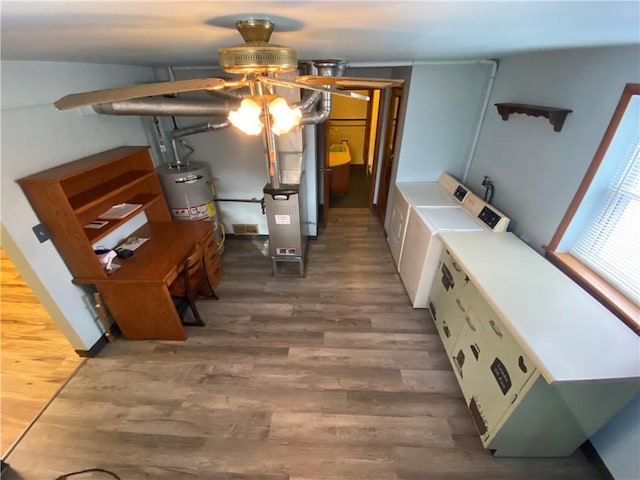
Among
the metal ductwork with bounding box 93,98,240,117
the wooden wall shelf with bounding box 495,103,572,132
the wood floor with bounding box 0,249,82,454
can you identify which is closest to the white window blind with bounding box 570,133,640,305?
the wooden wall shelf with bounding box 495,103,572,132

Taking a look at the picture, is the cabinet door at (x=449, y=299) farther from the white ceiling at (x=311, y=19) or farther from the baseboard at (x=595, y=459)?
the white ceiling at (x=311, y=19)

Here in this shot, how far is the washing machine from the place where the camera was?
2.71m

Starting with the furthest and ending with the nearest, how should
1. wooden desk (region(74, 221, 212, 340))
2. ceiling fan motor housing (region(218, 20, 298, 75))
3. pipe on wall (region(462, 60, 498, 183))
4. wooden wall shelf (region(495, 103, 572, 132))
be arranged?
1. pipe on wall (region(462, 60, 498, 183))
2. wooden desk (region(74, 221, 212, 340))
3. wooden wall shelf (region(495, 103, 572, 132))
4. ceiling fan motor housing (region(218, 20, 298, 75))

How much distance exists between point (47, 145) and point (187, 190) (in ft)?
3.74

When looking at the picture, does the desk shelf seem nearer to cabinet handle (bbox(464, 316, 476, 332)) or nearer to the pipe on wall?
cabinet handle (bbox(464, 316, 476, 332))

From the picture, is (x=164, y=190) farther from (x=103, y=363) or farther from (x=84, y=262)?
(x=103, y=363)

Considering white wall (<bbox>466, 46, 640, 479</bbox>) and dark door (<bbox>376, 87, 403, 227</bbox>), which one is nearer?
white wall (<bbox>466, 46, 640, 479</bbox>)

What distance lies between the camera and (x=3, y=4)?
596 millimetres

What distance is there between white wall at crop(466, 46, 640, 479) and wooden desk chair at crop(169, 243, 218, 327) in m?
2.66

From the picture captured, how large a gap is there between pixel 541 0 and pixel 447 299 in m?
1.91

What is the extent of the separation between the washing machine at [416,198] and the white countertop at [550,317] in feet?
2.74

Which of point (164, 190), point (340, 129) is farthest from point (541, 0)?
point (340, 129)

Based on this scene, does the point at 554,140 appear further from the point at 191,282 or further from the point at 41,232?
the point at 41,232

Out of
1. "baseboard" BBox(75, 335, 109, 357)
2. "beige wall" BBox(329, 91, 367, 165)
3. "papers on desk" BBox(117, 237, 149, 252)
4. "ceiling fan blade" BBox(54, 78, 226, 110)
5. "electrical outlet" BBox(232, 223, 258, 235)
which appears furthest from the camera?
"beige wall" BBox(329, 91, 367, 165)
